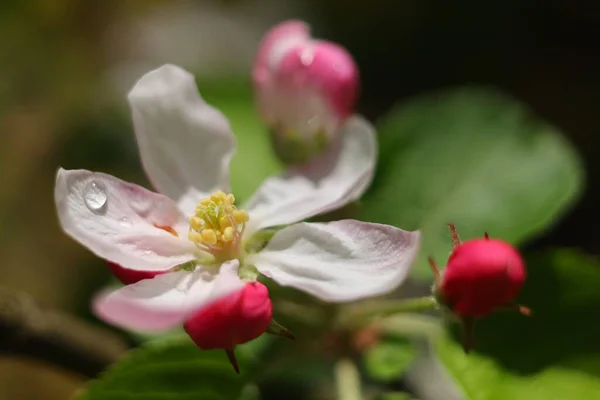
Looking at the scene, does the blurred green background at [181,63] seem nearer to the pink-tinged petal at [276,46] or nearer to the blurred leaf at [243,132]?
the blurred leaf at [243,132]

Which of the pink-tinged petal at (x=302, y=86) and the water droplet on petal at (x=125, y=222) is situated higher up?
the pink-tinged petal at (x=302, y=86)

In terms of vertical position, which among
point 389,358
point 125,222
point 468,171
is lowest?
point 389,358

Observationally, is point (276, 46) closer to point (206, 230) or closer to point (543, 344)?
point (206, 230)

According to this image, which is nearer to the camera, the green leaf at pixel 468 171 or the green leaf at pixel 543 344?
the green leaf at pixel 543 344

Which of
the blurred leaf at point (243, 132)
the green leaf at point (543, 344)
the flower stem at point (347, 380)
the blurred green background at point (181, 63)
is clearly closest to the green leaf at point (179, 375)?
the flower stem at point (347, 380)

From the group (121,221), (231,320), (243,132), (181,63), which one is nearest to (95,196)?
(121,221)
